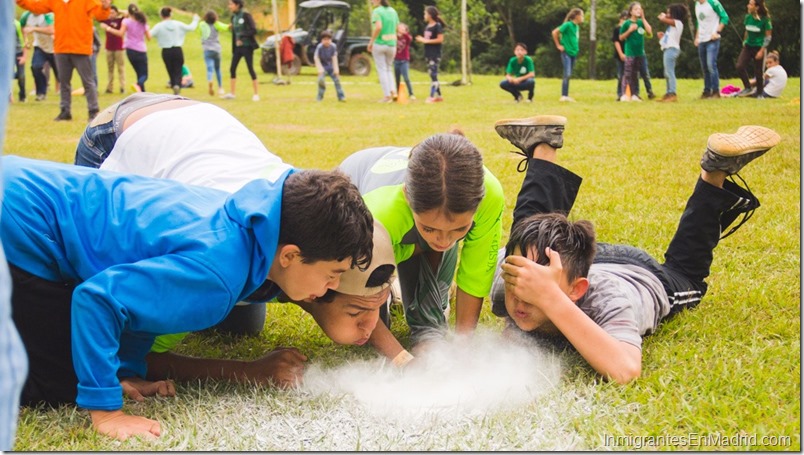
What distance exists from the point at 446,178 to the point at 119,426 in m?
1.14

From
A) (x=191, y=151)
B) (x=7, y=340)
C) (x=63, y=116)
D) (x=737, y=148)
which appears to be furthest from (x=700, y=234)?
(x=63, y=116)

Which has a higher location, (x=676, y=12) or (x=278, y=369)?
(x=676, y=12)

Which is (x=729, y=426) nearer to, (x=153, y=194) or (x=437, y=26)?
(x=153, y=194)

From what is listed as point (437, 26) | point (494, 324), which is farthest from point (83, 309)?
point (437, 26)

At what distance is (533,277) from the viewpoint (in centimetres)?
263

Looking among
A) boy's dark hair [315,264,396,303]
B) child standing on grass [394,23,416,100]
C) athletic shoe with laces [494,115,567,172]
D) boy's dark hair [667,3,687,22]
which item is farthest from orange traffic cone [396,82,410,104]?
boy's dark hair [315,264,396,303]

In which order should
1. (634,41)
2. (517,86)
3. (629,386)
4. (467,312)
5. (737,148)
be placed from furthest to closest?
(517,86)
(634,41)
(737,148)
(467,312)
(629,386)

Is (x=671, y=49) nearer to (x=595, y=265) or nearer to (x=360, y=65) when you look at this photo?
(x=595, y=265)

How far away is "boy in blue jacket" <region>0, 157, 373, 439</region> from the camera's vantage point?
80.4 inches

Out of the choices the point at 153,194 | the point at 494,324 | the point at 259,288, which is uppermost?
the point at 153,194

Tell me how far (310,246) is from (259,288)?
0.26 meters

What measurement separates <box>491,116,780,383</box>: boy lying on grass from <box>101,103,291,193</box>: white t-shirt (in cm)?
86

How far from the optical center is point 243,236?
2.13 meters

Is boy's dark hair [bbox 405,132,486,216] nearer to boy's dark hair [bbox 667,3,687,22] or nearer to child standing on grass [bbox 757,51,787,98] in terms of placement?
child standing on grass [bbox 757,51,787,98]
